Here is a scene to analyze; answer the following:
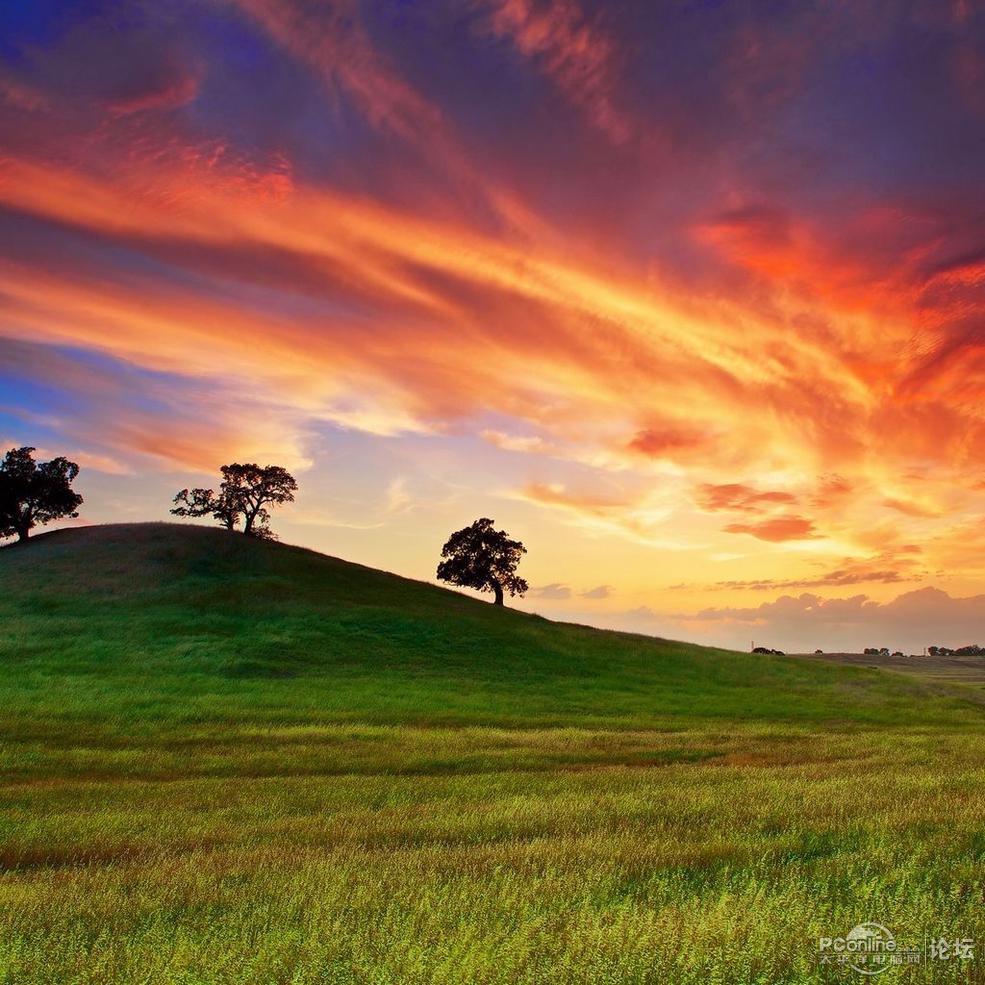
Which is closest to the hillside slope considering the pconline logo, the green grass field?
the green grass field

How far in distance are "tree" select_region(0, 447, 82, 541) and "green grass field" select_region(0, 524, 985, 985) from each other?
56985mm

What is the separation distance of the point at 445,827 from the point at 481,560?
83.7 meters

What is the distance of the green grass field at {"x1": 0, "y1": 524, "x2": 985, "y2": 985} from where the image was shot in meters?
6.40

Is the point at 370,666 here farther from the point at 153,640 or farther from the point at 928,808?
the point at 928,808

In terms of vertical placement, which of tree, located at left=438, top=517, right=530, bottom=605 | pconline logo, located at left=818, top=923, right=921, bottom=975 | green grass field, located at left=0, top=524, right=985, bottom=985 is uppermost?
tree, located at left=438, top=517, right=530, bottom=605

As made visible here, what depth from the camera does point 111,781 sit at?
20.2m

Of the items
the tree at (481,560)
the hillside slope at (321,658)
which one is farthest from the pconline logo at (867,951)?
the tree at (481,560)

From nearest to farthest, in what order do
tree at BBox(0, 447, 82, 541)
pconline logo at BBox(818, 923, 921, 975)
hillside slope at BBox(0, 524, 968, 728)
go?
pconline logo at BBox(818, 923, 921, 975), hillside slope at BBox(0, 524, 968, 728), tree at BBox(0, 447, 82, 541)

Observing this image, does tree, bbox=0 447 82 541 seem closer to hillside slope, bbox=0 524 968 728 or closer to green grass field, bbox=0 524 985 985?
hillside slope, bbox=0 524 968 728

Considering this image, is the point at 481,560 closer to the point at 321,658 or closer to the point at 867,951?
the point at 321,658

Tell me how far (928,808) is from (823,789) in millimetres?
2584

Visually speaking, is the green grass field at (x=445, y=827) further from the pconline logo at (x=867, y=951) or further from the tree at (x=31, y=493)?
the tree at (x=31, y=493)

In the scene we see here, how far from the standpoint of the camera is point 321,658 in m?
49.9

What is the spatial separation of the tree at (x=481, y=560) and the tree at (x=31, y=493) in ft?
153
